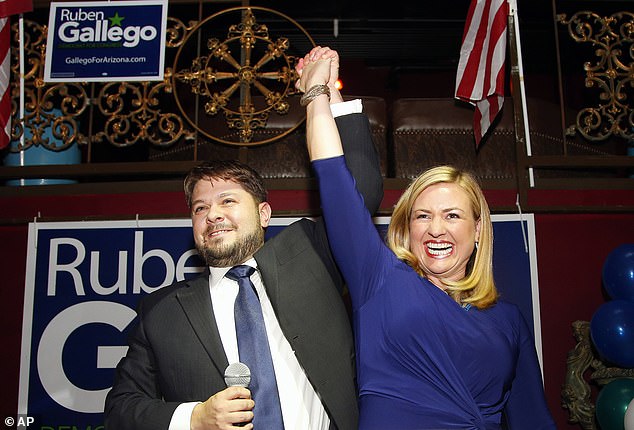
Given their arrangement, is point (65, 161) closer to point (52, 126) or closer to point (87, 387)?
point (52, 126)

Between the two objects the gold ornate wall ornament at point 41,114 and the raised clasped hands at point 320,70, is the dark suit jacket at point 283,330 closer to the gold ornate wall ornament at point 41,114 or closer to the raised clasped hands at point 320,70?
the raised clasped hands at point 320,70

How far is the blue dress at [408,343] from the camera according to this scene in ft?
6.32

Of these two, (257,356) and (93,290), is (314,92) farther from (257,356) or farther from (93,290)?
(93,290)

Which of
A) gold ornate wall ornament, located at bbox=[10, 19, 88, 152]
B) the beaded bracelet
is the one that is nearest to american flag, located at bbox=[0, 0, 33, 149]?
gold ornate wall ornament, located at bbox=[10, 19, 88, 152]

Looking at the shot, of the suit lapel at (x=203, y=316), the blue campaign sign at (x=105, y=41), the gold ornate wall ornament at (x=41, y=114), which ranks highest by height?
the blue campaign sign at (x=105, y=41)

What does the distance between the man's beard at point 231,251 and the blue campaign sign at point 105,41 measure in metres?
2.03

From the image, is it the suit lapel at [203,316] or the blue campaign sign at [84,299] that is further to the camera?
the blue campaign sign at [84,299]

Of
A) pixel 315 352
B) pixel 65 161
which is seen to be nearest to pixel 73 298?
pixel 65 161

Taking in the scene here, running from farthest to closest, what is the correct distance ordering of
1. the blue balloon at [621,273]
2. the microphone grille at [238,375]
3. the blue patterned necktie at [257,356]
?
1. the blue balloon at [621,273]
2. the blue patterned necktie at [257,356]
3. the microphone grille at [238,375]

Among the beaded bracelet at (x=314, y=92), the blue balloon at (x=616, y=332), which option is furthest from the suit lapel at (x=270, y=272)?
the blue balloon at (x=616, y=332)

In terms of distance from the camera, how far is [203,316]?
7.37 feet

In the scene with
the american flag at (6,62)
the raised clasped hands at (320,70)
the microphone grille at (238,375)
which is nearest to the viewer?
the microphone grille at (238,375)

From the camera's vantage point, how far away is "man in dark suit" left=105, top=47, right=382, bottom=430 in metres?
2.12

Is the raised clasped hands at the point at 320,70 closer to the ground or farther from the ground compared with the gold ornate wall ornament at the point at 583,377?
farther from the ground
